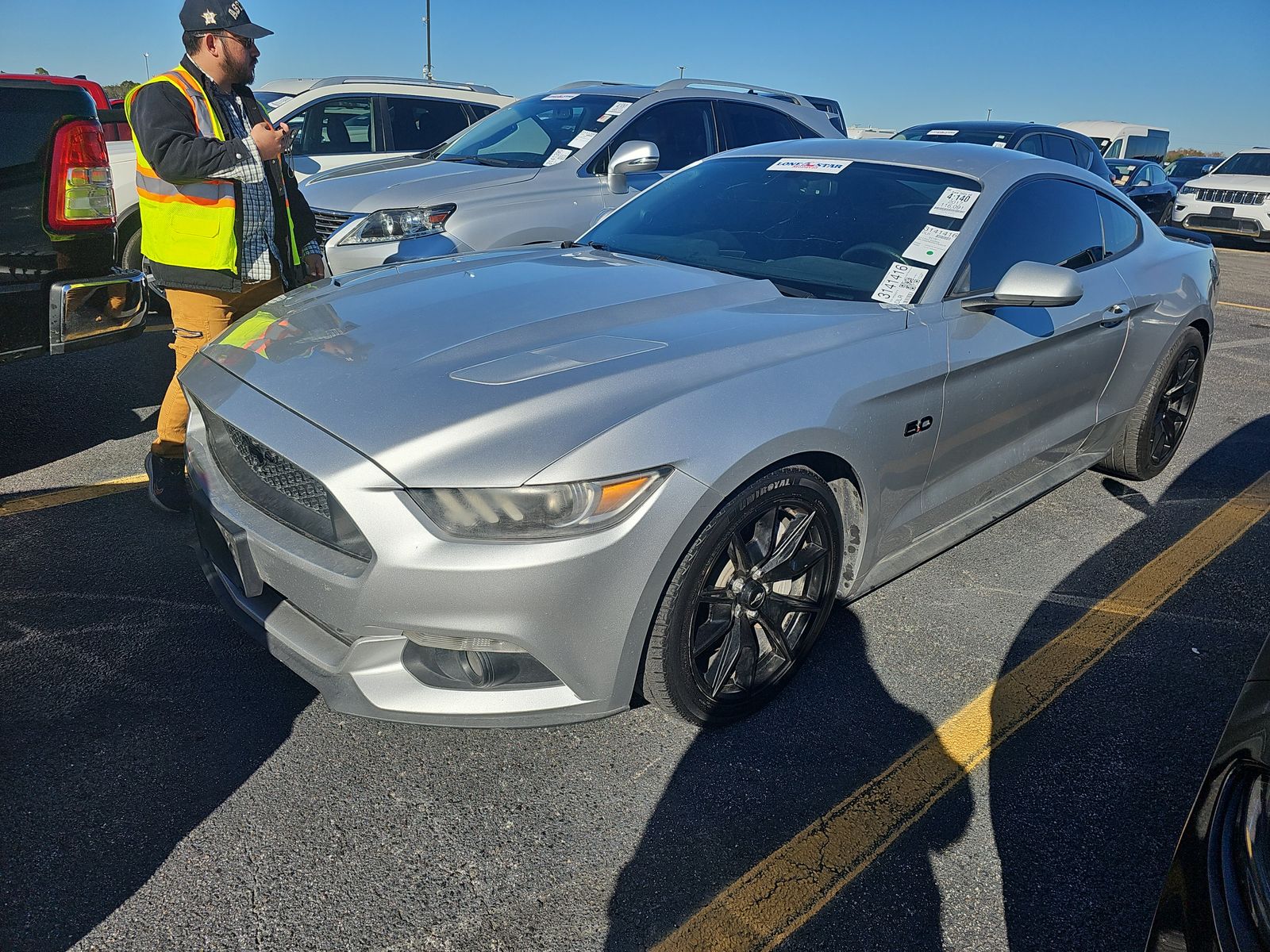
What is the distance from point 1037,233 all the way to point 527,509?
8.09 ft

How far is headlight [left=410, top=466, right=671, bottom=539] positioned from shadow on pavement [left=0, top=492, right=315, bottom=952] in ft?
2.93

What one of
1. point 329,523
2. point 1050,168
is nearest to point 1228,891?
point 329,523

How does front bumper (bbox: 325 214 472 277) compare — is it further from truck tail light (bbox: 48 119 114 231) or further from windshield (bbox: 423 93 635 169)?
truck tail light (bbox: 48 119 114 231)

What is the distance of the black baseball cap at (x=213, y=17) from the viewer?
133 inches

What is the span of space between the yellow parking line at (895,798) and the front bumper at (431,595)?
1.74 ft

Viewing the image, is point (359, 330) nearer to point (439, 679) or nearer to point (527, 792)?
point (439, 679)

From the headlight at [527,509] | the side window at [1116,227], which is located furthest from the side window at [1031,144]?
the headlight at [527,509]

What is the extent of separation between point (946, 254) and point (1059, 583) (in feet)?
4.56

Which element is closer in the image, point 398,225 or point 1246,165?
point 398,225

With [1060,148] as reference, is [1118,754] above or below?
below

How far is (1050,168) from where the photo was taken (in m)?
3.76

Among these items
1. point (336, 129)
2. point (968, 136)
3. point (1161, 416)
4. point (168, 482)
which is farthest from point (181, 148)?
point (968, 136)

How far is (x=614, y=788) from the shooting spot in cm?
244

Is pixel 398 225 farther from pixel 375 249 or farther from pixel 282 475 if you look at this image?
pixel 282 475
